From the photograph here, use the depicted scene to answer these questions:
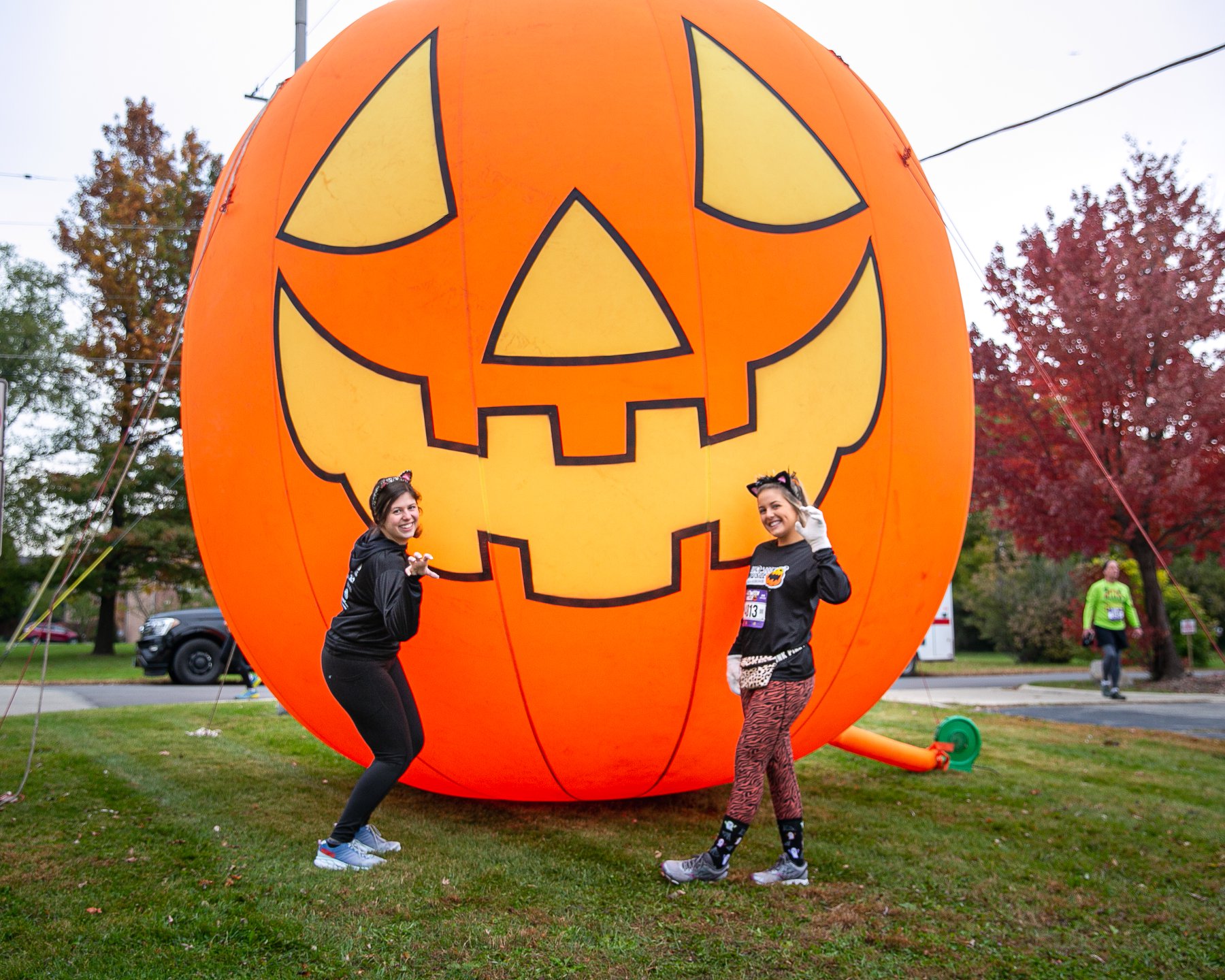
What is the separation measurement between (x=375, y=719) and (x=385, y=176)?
6.44 ft

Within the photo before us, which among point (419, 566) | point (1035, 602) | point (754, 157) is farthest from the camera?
point (1035, 602)

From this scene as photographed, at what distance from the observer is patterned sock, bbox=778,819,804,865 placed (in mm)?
3381

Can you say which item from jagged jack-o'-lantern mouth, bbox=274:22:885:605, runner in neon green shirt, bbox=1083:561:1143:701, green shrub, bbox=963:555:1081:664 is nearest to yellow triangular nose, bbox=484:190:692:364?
jagged jack-o'-lantern mouth, bbox=274:22:885:605

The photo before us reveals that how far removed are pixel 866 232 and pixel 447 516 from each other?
1.97m

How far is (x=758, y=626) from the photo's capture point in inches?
127

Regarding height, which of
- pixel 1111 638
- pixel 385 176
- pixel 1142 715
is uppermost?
pixel 385 176

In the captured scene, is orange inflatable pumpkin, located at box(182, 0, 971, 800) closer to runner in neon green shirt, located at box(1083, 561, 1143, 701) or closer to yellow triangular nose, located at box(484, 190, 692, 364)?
yellow triangular nose, located at box(484, 190, 692, 364)

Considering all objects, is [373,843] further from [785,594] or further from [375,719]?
[785,594]

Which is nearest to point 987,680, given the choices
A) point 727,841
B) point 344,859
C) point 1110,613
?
point 1110,613

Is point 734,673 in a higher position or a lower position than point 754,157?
lower

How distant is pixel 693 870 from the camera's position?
328 centimetres

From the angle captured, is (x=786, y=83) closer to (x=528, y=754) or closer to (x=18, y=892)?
(x=528, y=754)

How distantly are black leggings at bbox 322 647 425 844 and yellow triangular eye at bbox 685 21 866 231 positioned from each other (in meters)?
2.03

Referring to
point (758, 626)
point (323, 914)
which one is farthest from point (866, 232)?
point (323, 914)
